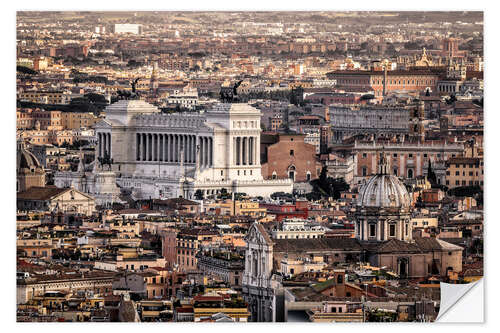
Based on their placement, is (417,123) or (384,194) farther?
(417,123)

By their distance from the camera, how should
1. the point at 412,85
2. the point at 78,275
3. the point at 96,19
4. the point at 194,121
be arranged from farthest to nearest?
the point at 412,85, the point at 96,19, the point at 194,121, the point at 78,275

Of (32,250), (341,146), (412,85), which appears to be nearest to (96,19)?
(341,146)

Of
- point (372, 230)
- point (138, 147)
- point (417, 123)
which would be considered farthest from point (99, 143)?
point (372, 230)

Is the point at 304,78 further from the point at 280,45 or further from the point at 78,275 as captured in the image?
the point at 78,275

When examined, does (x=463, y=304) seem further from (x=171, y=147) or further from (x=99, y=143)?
(x=99, y=143)

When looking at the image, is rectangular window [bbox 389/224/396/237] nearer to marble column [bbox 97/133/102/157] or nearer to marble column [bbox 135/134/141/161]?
marble column [bbox 135/134/141/161]
